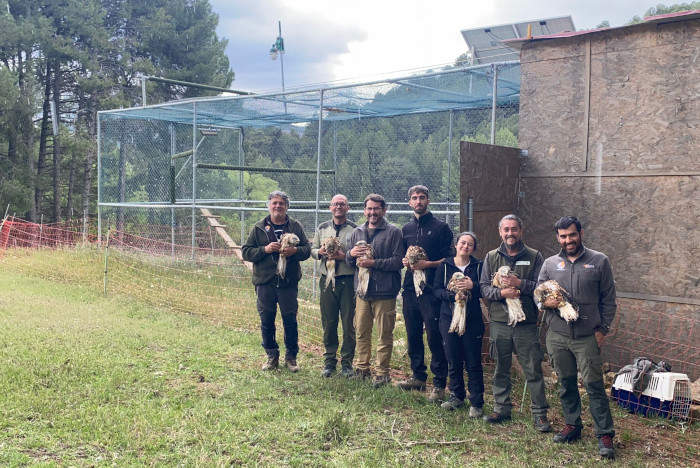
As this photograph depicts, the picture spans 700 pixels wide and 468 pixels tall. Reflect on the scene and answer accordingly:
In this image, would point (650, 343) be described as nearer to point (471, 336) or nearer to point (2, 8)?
point (471, 336)

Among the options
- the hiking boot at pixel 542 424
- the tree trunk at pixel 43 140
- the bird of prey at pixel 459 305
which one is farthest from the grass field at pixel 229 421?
the tree trunk at pixel 43 140

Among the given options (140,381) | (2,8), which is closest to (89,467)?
(140,381)

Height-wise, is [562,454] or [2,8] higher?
[2,8]

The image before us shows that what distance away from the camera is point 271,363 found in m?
6.27

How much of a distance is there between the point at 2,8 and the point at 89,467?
19.2 m

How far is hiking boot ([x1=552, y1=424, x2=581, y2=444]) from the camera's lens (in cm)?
446

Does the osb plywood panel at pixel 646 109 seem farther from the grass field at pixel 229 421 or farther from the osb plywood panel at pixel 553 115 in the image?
the grass field at pixel 229 421

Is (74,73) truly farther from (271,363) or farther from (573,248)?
(573,248)

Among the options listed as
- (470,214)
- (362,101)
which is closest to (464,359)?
(470,214)

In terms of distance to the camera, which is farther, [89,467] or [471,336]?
[471,336]

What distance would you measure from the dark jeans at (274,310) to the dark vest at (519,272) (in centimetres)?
218

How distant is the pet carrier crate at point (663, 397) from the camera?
5008mm

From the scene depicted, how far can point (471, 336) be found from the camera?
505 cm

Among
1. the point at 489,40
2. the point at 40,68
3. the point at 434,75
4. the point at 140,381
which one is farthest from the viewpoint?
the point at 40,68
